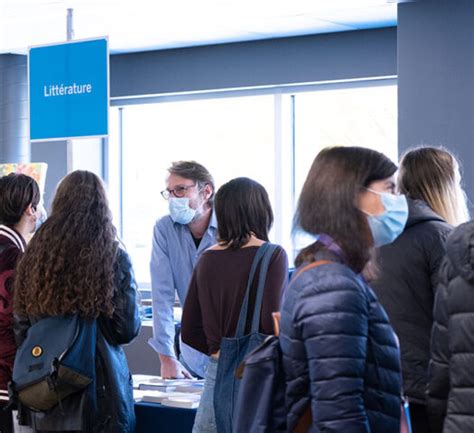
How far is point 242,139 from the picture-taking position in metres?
8.78

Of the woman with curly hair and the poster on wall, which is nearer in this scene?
the woman with curly hair

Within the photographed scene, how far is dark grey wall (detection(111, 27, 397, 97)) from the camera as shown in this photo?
7.71 meters

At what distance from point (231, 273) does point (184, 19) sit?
14.7ft

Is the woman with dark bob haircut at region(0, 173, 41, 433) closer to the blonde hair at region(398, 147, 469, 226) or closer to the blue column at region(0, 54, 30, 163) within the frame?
the blonde hair at region(398, 147, 469, 226)

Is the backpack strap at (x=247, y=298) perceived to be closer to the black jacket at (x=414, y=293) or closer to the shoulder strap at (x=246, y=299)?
the shoulder strap at (x=246, y=299)

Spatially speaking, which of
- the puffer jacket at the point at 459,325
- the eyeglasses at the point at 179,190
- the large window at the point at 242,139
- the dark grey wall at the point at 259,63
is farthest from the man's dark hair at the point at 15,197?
the dark grey wall at the point at 259,63

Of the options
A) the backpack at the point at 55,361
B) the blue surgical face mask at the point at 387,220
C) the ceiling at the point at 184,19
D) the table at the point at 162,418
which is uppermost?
the ceiling at the point at 184,19

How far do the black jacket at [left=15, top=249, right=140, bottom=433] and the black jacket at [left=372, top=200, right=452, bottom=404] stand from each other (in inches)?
38.0

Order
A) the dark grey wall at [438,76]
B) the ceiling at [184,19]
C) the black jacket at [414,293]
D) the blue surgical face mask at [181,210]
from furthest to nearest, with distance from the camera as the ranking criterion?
1. the ceiling at [184,19]
2. the dark grey wall at [438,76]
3. the blue surgical face mask at [181,210]
4. the black jacket at [414,293]

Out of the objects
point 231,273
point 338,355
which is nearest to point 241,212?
point 231,273

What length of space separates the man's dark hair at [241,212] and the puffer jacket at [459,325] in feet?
3.18

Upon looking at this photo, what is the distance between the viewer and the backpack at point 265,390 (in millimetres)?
2275

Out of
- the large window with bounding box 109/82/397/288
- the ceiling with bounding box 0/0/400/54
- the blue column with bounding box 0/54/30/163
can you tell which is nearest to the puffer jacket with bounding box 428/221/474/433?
the ceiling with bounding box 0/0/400/54

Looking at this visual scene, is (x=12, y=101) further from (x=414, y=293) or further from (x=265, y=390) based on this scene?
(x=265, y=390)
